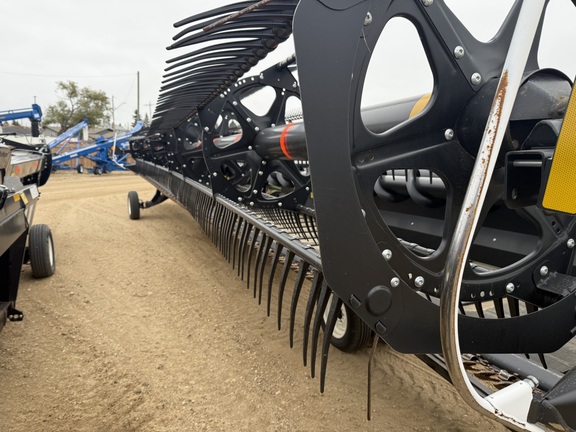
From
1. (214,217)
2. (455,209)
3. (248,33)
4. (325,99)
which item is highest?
(248,33)

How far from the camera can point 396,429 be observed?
2029 mm

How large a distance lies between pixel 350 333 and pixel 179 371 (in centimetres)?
108

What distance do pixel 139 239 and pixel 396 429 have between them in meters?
4.92

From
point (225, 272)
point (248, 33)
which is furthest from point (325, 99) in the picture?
point (225, 272)

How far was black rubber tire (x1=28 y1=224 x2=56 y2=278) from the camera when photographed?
4006 millimetres

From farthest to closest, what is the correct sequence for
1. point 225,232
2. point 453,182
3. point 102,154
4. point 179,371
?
point 102,154 < point 225,232 < point 179,371 < point 453,182

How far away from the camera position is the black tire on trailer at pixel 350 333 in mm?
2510

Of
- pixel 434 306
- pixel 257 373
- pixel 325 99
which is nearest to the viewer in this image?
pixel 325 99

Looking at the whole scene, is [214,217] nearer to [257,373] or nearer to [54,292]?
[54,292]

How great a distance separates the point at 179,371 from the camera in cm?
253

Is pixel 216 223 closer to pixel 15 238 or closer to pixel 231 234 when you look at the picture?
pixel 231 234

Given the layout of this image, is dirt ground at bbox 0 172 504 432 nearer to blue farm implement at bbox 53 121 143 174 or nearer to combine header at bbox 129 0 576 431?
combine header at bbox 129 0 576 431

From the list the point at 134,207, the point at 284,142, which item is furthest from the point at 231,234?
the point at 134,207

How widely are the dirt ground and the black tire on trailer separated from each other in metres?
0.08
